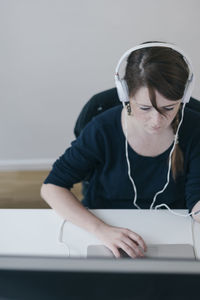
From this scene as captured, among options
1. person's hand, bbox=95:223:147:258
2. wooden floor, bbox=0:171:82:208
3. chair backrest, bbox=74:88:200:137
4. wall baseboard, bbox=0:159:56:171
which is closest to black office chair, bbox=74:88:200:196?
chair backrest, bbox=74:88:200:137

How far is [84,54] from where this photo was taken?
1.86 metres

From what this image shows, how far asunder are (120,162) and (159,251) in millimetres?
299

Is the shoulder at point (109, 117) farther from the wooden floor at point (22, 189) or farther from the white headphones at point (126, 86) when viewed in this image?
the wooden floor at point (22, 189)

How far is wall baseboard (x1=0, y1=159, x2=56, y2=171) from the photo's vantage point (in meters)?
2.28

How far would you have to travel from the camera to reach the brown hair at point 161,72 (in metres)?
0.87

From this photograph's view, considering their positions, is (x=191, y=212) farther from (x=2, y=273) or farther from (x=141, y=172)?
(x=2, y=273)

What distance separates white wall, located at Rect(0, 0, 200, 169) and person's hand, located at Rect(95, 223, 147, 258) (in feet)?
3.77

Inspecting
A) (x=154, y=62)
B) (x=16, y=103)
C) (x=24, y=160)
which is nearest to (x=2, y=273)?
(x=154, y=62)

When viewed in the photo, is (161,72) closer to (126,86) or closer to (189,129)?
(126,86)

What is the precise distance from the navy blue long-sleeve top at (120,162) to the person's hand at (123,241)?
214 mm

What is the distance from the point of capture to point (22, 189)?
2.16 m

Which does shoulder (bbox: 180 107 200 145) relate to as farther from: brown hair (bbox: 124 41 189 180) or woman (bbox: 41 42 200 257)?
brown hair (bbox: 124 41 189 180)

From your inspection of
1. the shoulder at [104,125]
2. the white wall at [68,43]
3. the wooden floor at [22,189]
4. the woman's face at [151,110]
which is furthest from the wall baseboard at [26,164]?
the woman's face at [151,110]

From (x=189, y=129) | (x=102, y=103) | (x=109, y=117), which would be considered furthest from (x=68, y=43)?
(x=189, y=129)
